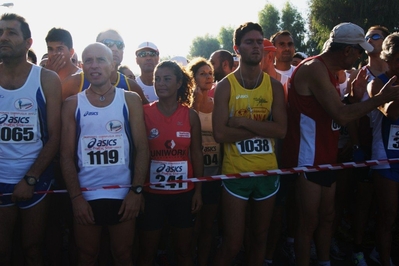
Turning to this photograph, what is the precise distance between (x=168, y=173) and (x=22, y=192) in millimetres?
1232

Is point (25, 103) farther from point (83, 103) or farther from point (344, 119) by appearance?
point (344, 119)

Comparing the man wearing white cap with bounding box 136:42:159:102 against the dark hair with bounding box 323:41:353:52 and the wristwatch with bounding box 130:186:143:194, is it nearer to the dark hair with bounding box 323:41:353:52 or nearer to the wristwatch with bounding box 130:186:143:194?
the wristwatch with bounding box 130:186:143:194

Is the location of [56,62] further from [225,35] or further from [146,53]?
[225,35]

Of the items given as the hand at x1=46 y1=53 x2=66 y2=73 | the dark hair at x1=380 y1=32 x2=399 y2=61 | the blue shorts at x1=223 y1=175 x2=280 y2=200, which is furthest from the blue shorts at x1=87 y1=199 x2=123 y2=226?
the dark hair at x1=380 y1=32 x2=399 y2=61

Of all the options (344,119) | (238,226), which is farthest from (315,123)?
(238,226)

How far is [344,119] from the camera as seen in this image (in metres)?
3.61

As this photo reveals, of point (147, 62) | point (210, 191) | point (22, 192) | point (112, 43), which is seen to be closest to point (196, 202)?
point (210, 191)

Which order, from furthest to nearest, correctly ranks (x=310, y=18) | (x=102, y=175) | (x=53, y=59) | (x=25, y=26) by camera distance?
(x=310, y=18) → (x=53, y=59) → (x=25, y=26) → (x=102, y=175)

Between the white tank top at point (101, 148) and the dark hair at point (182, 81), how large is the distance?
0.75 meters

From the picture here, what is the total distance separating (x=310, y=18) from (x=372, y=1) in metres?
4.64

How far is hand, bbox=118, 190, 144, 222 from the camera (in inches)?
129

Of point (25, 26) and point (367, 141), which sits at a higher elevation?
point (25, 26)

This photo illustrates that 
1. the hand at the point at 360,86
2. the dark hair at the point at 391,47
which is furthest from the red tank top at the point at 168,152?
the dark hair at the point at 391,47

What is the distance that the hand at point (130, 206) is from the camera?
3285 mm
